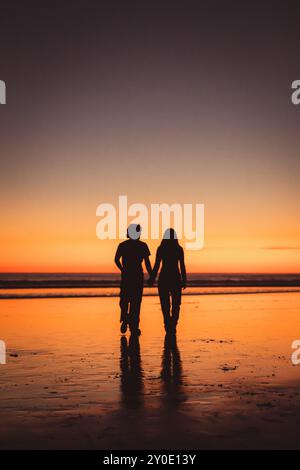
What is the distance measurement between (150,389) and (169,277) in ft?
18.9

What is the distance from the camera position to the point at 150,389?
311 inches

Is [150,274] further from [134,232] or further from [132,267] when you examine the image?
[134,232]

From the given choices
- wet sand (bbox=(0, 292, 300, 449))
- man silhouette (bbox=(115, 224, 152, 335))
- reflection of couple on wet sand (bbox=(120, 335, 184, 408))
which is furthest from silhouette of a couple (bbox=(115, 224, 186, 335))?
reflection of couple on wet sand (bbox=(120, 335, 184, 408))

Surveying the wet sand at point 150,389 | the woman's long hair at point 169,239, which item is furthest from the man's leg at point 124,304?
the woman's long hair at point 169,239

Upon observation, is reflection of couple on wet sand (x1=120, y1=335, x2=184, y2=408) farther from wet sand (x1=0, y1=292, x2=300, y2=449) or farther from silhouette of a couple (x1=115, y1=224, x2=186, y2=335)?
silhouette of a couple (x1=115, y1=224, x2=186, y2=335)

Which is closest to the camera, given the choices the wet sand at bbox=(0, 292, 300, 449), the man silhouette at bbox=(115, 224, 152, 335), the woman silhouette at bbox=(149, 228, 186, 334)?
the wet sand at bbox=(0, 292, 300, 449)

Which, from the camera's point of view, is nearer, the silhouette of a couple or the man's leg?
the silhouette of a couple

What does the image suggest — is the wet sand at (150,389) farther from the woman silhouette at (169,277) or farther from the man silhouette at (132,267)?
the man silhouette at (132,267)

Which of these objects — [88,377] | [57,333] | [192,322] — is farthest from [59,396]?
[192,322]

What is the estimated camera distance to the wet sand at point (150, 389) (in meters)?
5.62

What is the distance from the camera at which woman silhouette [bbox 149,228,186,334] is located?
13297 millimetres

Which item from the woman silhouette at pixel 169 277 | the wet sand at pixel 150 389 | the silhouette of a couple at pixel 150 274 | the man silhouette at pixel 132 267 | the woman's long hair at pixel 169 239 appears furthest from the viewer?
the man silhouette at pixel 132 267

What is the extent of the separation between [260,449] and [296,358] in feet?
17.8

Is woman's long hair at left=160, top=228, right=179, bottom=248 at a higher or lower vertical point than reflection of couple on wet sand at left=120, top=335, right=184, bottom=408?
higher
